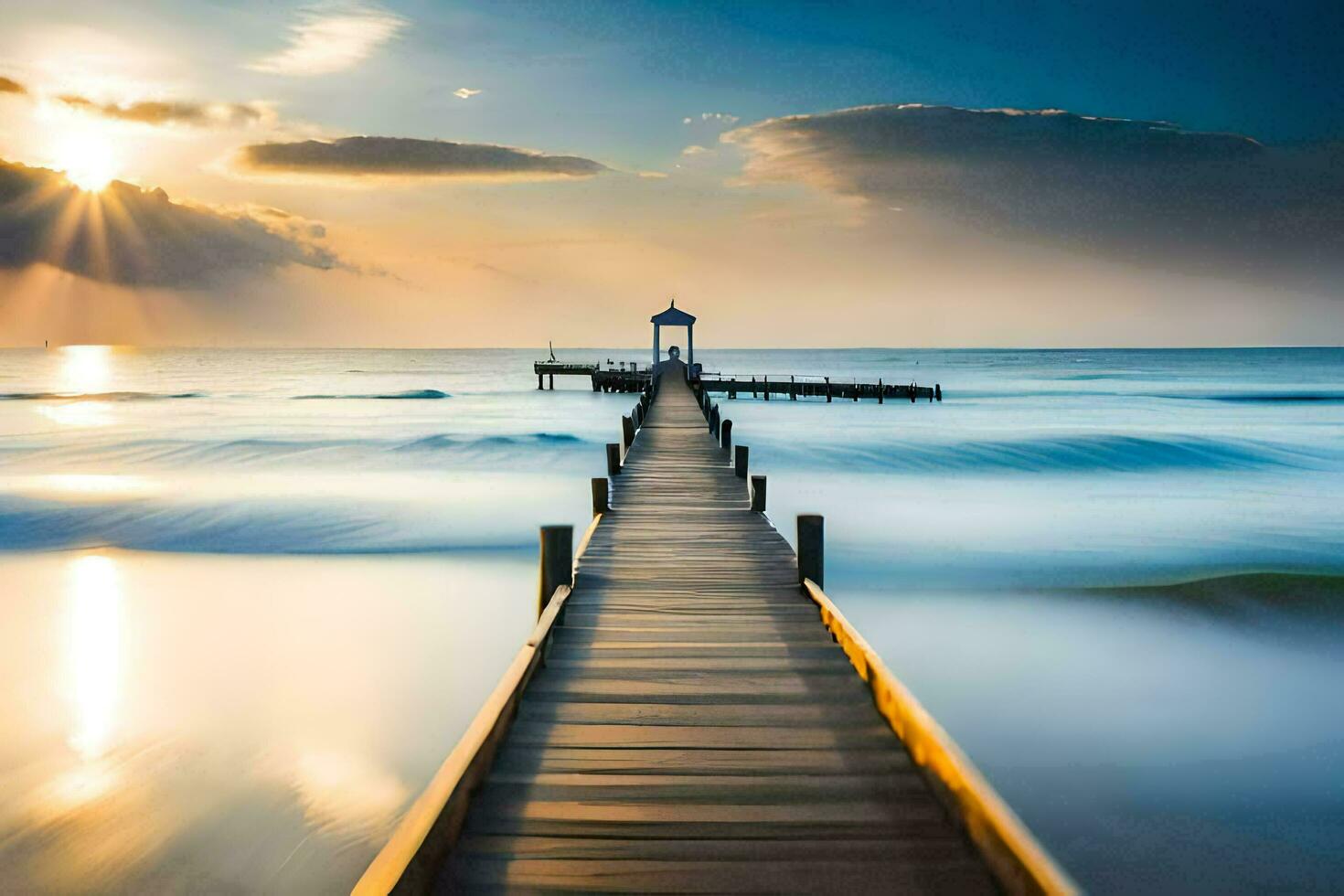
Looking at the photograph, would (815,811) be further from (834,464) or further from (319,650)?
(834,464)

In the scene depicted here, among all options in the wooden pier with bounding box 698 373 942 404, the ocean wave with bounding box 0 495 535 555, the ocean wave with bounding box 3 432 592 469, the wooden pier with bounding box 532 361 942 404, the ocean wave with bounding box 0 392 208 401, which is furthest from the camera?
the ocean wave with bounding box 0 392 208 401

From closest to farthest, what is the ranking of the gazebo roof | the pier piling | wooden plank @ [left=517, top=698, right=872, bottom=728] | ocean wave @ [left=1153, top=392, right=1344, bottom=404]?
wooden plank @ [left=517, top=698, right=872, bottom=728], the pier piling, the gazebo roof, ocean wave @ [left=1153, top=392, right=1344, bottom=404]

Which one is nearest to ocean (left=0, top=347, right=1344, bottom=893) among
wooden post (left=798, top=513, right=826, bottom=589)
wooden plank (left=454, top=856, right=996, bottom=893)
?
wooden post (left=798, top=513, right=826, bottom=589)

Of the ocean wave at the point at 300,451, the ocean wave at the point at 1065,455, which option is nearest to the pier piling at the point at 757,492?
the ocean wave at the point at 1065,455

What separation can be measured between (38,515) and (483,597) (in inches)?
426

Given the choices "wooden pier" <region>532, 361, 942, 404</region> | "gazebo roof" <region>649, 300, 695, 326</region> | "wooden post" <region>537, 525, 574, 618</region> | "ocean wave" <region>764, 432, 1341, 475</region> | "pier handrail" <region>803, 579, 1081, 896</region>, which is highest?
"gazebo roof" <region>649, 300, 695, 326</region>

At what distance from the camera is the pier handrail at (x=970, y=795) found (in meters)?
2.50

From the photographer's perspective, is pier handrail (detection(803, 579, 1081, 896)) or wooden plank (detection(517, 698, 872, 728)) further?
wooden plank (detection(517, 698, 872, 728))

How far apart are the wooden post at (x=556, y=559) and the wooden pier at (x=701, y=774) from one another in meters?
0.01

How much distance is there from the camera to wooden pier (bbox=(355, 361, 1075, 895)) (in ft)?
9.18

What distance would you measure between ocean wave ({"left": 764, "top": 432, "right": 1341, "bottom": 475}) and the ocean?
35 centimetres

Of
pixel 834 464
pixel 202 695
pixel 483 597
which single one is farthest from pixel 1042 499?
pixel 202 695

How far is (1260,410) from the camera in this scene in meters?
44.9

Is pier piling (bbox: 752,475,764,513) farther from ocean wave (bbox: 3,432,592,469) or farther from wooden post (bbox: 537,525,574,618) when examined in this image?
ocean wave (bbox: 3,432,592,469)
